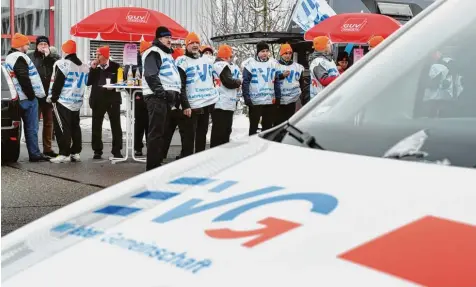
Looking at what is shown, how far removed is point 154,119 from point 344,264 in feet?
25.6

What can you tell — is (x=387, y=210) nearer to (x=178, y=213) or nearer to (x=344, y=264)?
(x=344, y=264)

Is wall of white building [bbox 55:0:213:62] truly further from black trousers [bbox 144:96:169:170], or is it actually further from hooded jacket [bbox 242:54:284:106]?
black trousers [bbox 144:96:169:170]

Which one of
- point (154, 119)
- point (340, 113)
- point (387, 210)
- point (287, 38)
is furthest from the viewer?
point (287, 38)

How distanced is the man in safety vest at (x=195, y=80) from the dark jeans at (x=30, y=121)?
2.70 m

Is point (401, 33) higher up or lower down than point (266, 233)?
higher up

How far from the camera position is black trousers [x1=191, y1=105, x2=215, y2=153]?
10016 millimetres

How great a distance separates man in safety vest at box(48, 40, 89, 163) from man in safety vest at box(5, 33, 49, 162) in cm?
33

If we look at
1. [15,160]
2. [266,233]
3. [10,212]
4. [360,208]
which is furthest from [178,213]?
[15,160]

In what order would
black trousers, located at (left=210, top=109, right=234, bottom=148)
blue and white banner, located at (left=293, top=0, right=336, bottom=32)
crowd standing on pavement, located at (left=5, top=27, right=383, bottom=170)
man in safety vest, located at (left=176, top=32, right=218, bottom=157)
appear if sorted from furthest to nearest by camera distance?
blue and white banner, located at (left=293, top=0, right=336, bottom=32) → black trousers, located at (left=210, top=109, right=234, bottom=148) → man in safety vest, located at (left=176, top=32, right=218, bottom=157) → crowd standing on pavement, located at (left=5, top=27, right=383, bottom=170)

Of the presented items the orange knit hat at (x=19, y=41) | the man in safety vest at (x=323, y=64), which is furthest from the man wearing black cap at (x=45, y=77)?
the man in safety vest at (x=323, y=64)

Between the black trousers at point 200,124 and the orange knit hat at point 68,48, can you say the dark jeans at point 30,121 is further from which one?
the black trousers at point 200,124

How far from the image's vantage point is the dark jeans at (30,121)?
11.2 meters

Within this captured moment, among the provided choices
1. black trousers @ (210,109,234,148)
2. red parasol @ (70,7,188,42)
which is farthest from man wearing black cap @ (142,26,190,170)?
red parasol @ (70,7,188,42)

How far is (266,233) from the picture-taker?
1.53 metres
